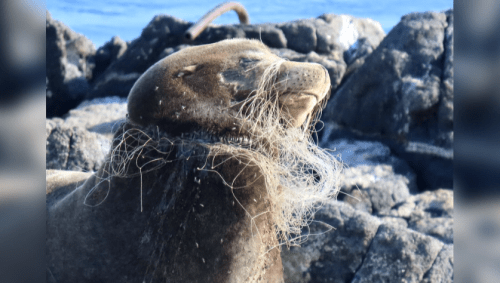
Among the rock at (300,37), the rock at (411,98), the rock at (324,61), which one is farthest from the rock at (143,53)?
the rock at (411,98)

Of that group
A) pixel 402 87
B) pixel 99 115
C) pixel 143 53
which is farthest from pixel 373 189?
pixel 143 53

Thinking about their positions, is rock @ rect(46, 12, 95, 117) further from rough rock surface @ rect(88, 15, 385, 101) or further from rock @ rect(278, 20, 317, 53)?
rock @ rect(278, 20, 317, 53)

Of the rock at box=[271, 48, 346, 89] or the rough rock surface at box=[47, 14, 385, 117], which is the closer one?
the rock at box=[271, 48, 346, 89]

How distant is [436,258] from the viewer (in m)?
2.92

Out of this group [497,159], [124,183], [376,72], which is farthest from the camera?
[376,72]

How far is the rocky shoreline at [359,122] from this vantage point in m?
3.04

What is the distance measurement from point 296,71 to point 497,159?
1316 millimetres

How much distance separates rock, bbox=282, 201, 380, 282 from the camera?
3.03 metres

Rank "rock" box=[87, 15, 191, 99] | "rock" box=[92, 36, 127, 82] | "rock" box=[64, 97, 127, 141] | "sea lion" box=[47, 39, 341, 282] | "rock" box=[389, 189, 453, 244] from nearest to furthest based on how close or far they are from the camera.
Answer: "sea lion" box=[47, 39, 341, 282] < "rock" box=[389, 189, 453, 244] < "rock" box=[64, 97, 127, 141] < "rock" box=[87, 15, 191, 99] < "rock" box=[92, 36, 127, 82]

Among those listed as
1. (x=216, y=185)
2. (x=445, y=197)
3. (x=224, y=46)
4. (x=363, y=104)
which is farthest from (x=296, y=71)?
(x=363, y=104)

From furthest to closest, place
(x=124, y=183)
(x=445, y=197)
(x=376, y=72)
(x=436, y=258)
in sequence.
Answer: (x=376, y=72) → (x=445, y=197) → (x=436, y=258) → (x=124, y=183)

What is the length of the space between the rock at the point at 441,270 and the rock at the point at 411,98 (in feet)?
10.6

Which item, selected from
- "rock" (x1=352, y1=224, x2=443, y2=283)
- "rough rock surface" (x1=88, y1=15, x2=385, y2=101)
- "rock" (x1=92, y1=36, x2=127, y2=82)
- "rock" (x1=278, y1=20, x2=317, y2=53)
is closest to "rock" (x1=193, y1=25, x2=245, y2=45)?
"rough rock surface" (x1=88, y1=15, x2=385, y2=101)

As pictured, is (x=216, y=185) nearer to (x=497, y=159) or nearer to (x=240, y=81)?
(x=240, y=81)
